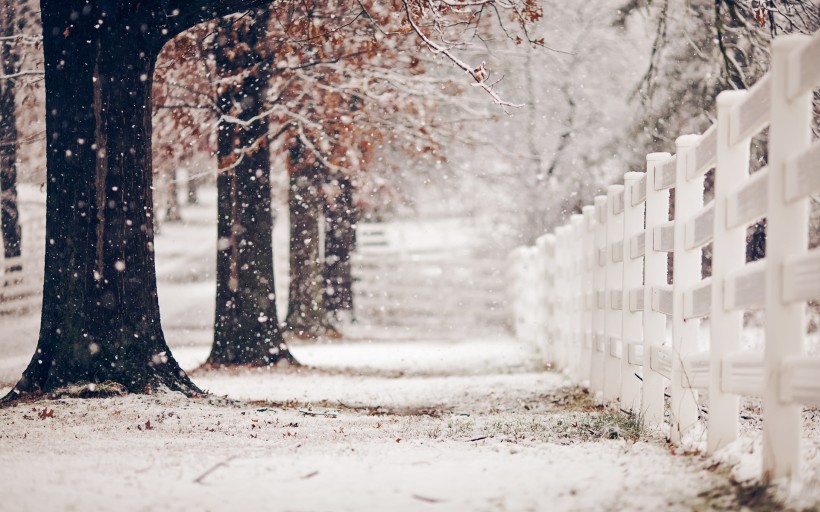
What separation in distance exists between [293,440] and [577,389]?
453 centimetres

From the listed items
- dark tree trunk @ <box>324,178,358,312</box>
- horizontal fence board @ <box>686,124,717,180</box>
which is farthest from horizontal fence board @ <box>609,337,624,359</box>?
dark tree trunk @ <box>324,178,358,312</box>

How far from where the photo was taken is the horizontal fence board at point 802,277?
140 inches

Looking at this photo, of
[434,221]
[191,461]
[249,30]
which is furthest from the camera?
[434,221]

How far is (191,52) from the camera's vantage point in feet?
33.7

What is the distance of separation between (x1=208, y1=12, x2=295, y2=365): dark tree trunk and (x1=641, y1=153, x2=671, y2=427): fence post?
22.1 feet

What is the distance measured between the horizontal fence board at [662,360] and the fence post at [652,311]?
0.08 metres

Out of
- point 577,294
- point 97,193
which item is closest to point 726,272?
point 97,193

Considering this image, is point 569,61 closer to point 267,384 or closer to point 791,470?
point 267,384

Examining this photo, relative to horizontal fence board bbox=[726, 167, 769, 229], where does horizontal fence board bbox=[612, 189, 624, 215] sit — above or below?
above

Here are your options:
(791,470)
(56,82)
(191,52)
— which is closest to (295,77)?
(191,52)

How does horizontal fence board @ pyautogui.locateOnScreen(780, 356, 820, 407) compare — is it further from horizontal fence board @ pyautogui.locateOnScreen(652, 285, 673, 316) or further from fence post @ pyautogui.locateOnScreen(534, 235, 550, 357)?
fence post @ pyautogui.locateOnScreen(534, 235, 550, 357)

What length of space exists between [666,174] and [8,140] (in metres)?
11.6

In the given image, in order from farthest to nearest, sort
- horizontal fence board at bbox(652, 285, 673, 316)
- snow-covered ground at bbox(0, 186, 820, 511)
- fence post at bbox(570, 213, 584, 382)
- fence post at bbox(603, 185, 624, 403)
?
fence post at bbox(570, 213, 584, 382) < fence post at bbox(603, 185, 624, 403) < horizontal fence board at bbox(652, 285, 673, 316) < snow-covered ground at bbox(0, 186, 820, 511)

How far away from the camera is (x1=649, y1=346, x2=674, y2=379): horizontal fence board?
5.76m
